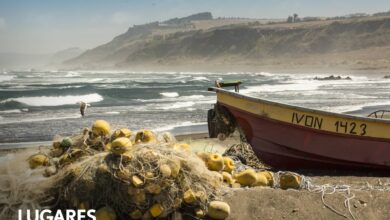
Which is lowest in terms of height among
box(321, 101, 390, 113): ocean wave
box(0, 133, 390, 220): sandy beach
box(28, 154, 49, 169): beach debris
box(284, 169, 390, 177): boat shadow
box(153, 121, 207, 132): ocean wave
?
box(321, 101, 390, 113): ocean wave

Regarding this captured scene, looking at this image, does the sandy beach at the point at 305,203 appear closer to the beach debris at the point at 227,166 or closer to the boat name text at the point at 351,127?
the beach debris at the point at 227,166

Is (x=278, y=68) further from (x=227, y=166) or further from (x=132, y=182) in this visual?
(x=132, y=182)

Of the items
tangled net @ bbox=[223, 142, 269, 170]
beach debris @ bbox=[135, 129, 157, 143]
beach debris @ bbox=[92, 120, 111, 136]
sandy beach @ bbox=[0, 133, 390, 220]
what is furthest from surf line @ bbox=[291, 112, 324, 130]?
beach debris @ bbox=[92, 120, 111, 136]

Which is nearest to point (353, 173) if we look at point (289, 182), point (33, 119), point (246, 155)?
point (246, 155)

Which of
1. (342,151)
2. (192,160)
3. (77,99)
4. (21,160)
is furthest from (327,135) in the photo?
(77,99)

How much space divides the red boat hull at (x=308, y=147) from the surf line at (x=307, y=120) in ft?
0.31

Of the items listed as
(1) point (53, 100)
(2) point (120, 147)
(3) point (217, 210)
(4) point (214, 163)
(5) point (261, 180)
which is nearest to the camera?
(2) point (120, 147)

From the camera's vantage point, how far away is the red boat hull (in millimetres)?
8680

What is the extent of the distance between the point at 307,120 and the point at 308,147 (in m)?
0.55

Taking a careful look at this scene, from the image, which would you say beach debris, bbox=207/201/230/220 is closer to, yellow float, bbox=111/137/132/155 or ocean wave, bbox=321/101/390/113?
yellow float, bbox=111/137/132/155

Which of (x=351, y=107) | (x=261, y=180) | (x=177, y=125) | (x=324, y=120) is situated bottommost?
(x=351, y=107)

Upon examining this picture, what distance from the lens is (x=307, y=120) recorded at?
877 centimetres

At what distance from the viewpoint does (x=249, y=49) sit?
119438 millimetres

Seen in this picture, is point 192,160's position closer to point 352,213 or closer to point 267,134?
point 352,213
